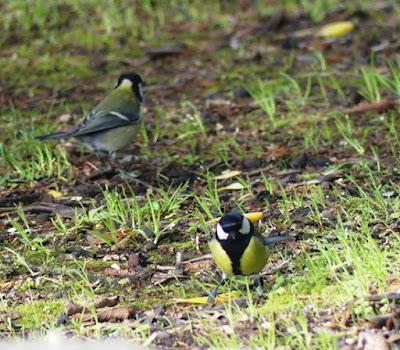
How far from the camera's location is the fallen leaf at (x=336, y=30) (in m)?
9.71

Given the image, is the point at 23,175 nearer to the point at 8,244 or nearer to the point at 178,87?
the point at 8,244

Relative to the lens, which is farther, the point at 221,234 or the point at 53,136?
the point at 53,136

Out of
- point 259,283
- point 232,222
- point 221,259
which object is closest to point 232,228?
point 232,222

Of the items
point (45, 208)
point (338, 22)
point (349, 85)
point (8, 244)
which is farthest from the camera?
point (338, 22)

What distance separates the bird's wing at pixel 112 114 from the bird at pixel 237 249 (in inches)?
103

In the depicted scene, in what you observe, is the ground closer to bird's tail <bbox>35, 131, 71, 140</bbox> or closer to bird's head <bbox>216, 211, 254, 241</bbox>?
bird's tail <bbox>35, 131, 71, 140</bbox>

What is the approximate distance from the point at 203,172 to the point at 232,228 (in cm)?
210

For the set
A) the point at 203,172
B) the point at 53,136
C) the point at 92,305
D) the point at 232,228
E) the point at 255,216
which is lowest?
the point at 203,172

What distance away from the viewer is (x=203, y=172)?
7.02 meters

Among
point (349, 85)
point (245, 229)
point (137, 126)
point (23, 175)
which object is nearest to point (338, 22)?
point (349, 85)

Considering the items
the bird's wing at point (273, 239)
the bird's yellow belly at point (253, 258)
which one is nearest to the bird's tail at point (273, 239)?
the bird's wing at point (273, 239)

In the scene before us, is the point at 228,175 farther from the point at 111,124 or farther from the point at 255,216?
the point at 111,124

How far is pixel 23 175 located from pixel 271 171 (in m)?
1.67

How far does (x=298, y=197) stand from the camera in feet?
20.2
